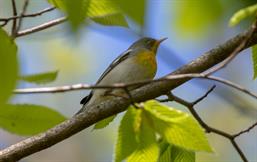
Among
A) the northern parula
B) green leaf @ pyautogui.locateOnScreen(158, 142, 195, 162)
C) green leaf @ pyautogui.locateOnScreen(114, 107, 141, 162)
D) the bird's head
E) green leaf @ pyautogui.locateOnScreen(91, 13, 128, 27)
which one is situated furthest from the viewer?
the bird's head

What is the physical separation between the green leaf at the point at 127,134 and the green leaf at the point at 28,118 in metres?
0.15

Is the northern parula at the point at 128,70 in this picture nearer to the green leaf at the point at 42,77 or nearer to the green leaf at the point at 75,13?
the green leaf at the point at 42,77

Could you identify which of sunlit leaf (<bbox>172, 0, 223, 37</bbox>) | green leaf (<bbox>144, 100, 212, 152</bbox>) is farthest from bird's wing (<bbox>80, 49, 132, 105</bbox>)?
green leaf (<bbox>144, 100, 212, 152</bbox>)

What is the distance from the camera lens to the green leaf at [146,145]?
1217 millimetres

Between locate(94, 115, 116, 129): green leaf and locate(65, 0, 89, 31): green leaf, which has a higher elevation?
locate(65, 0, 89, 31): green leaf

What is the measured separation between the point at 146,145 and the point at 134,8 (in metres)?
0.63

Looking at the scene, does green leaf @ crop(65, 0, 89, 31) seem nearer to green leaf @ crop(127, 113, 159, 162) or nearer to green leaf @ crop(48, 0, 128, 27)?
green leaf @ crop(48, 0, 128, 27)

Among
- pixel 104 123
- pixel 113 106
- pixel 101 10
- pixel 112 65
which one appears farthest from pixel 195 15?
pixel 112 65

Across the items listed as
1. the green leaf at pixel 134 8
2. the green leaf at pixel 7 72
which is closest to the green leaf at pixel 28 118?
the green leaf at pixel 7 72

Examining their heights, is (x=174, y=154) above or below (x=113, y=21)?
below

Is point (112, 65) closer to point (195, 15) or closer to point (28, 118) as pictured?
point (28, 118)

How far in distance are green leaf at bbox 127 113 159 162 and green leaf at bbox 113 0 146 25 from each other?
0.52 meters

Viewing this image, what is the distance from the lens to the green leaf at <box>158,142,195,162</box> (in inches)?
59.4

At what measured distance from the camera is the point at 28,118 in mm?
1294
